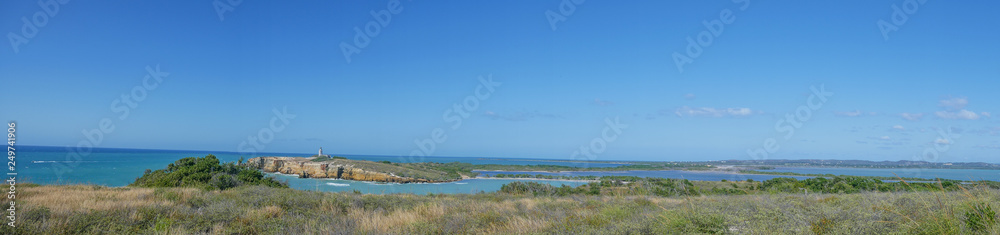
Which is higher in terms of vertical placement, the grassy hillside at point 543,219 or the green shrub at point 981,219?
the green shrub at point 981,219

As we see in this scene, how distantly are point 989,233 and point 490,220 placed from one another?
5.50 m

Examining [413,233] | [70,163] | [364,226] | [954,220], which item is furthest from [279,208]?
[70,163]

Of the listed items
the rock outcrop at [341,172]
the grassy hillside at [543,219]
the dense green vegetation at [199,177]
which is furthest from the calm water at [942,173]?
the rock outcrop at [341,172]

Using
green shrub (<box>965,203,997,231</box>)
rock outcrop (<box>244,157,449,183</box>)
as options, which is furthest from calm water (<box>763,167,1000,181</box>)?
rock outcrop (<box>244,157,449,183</box>)

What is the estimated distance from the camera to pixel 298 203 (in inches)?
351

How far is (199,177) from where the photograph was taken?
16.2 m

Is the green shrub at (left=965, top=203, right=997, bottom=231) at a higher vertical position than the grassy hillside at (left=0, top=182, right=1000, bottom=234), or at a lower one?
higher

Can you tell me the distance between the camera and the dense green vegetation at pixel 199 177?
15739mm

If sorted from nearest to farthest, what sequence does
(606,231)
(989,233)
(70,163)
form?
(989,233)
(606,231)
(70,163)

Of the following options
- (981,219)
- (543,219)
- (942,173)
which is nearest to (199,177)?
(543,219)

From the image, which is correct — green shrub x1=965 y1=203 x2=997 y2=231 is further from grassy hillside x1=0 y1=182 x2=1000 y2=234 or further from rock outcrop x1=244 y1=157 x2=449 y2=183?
rock outcrop x1=244 y1=157 x2=449 y2=183

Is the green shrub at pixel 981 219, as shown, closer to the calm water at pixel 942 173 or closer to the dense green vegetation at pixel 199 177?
the calm water at pixel 942 173

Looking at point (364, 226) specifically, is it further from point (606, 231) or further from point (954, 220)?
point (954, 220)

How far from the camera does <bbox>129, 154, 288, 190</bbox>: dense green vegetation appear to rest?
1574 cm
